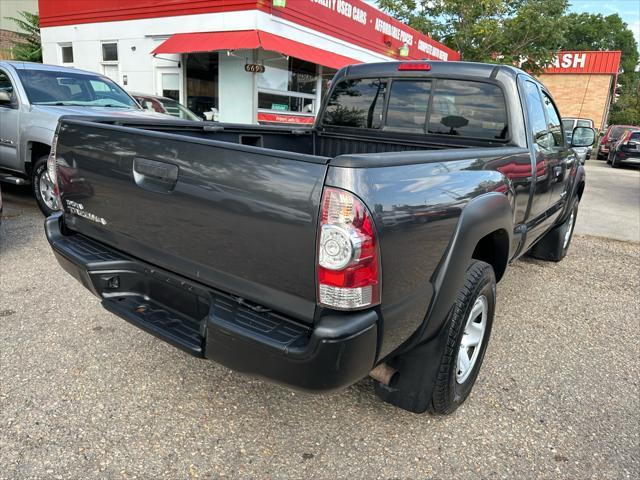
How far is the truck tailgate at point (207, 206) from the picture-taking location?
1.74 m

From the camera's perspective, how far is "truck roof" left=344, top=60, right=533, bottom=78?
3285mm

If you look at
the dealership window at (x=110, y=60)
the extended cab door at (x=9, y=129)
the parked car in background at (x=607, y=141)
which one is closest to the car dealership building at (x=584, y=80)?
the parked car in background at (x=607, y=141)

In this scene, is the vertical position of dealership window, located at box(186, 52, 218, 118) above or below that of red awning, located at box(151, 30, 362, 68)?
below

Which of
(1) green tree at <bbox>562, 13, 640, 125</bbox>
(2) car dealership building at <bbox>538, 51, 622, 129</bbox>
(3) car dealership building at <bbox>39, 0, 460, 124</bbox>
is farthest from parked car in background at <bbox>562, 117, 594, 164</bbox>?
(1) green tree at <bbox>562, 13, 640, 125</bbox>

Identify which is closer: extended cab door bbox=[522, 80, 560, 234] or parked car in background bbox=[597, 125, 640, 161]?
extended cab door bbox=[522, 80, 560, 234]

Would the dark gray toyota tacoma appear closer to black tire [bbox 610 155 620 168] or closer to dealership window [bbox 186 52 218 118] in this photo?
dealership window [bbox 186 52 218 118]

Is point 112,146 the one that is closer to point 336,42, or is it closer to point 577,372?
point 577,372

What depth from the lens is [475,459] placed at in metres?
2.27

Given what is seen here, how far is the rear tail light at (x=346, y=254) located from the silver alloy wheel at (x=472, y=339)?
987 millimetres

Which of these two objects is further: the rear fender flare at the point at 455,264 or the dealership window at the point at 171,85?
the dealership window at the point at 171,85

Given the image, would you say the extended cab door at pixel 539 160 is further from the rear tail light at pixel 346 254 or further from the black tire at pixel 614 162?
the black tire at pixel 614 162

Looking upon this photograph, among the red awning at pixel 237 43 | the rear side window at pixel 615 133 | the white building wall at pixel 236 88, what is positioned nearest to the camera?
the red awning at pixel 237 43

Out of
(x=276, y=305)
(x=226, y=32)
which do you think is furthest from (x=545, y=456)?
(x=226, y=32)

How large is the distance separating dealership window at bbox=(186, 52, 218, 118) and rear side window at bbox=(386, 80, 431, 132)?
30.8 feet
